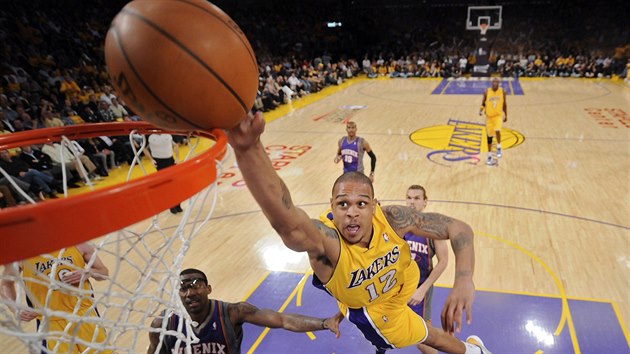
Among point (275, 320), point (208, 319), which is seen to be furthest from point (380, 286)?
point (208, 319)

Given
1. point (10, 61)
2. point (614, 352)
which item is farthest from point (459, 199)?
point (10, 61)

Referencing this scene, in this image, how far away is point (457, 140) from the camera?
10.8 meters

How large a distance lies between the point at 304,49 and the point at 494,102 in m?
20.0

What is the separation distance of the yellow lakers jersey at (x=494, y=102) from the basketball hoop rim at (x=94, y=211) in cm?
809

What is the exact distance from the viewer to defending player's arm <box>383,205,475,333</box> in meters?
2.15

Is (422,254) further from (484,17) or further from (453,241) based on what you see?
(484,17)

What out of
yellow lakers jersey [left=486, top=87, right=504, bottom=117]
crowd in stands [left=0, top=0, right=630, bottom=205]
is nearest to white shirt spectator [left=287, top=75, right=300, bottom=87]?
crowd in stands [left=0, top=0, right=630, bottom=205]

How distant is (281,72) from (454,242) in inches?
757

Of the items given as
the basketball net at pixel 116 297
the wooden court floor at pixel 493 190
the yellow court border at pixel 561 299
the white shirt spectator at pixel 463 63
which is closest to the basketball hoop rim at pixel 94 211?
the basketball net at pixel 116 297

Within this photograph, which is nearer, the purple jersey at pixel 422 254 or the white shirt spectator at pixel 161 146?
the purple jersey at pixel 422 254

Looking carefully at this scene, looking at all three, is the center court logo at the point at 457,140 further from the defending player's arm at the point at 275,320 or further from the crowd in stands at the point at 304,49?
the defending player's arm at the point at 275,320

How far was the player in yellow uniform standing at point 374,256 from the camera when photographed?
2162mm

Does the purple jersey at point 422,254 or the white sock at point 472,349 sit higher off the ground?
the purple jersey at point 422,254

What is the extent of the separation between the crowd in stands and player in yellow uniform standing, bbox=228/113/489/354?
18.9 feet
